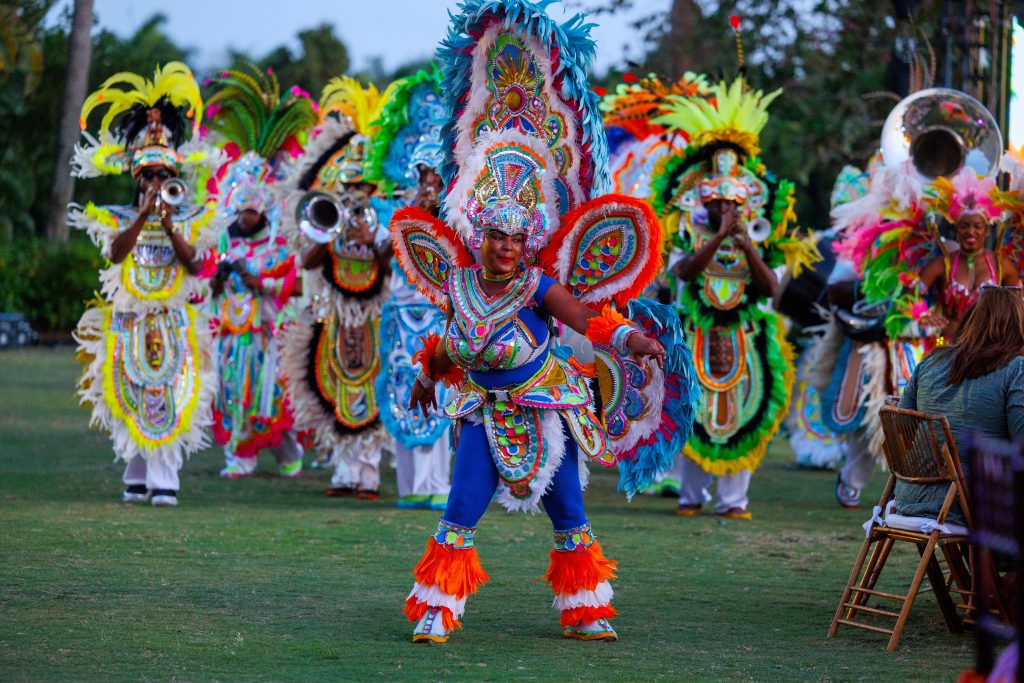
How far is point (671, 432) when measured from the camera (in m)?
6.78

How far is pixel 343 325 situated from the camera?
11.0 m

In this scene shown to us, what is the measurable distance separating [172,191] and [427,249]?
148 inches

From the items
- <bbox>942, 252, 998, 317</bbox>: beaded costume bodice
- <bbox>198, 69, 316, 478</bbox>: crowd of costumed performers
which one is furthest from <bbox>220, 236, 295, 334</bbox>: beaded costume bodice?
<bbox>942, 252, 998, 317</bbox>: beaded costume bodice

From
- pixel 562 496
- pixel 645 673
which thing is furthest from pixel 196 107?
pixel 645 673

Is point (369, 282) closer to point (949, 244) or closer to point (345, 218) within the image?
point (345, 218)

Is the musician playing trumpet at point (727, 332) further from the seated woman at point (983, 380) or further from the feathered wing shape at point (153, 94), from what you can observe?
the seated woman at point (983, 380)

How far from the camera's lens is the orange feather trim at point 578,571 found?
632cm

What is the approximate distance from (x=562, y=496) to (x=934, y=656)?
1626 millimetres

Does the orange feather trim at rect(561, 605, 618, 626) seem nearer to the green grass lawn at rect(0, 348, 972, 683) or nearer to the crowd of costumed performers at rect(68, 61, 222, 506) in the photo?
the green grass lawn at rect(0, 348, 972, 683)

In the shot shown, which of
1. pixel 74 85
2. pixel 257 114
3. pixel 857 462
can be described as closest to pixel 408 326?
pixel 257 114

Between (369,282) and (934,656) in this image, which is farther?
(369,282)

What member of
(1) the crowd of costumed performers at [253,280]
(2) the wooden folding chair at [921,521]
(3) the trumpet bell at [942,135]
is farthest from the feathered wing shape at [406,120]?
(2) the wooden folding chair at [921,521]

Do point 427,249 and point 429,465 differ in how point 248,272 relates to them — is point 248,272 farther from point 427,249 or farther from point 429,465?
point 427,249

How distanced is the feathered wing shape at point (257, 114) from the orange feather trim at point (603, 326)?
6.94 m
